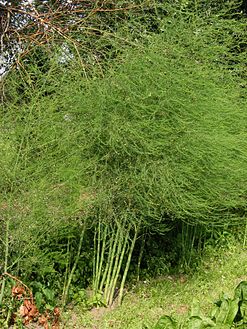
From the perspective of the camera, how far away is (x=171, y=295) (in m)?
4.70

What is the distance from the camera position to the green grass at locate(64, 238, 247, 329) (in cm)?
410

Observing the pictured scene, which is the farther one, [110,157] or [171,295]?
[171,295]

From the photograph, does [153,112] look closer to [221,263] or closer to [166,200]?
[166,200]

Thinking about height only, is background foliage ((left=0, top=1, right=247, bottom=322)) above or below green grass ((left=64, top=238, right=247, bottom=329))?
above

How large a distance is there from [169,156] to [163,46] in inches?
34.1

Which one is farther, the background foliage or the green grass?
the green grass

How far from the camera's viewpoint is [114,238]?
4371 mm

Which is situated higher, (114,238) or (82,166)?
(82,166)

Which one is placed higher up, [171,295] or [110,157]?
[110,157]

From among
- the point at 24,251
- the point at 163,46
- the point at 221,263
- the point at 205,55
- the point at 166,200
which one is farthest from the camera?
the point at 221,263

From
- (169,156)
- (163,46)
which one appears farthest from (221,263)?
(163,46)

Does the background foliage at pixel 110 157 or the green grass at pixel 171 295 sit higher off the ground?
the background foliage at pixel 110 157

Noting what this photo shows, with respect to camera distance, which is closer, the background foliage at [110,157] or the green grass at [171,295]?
the background foliage at [110,157]

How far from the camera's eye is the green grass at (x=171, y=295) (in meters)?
4.10
